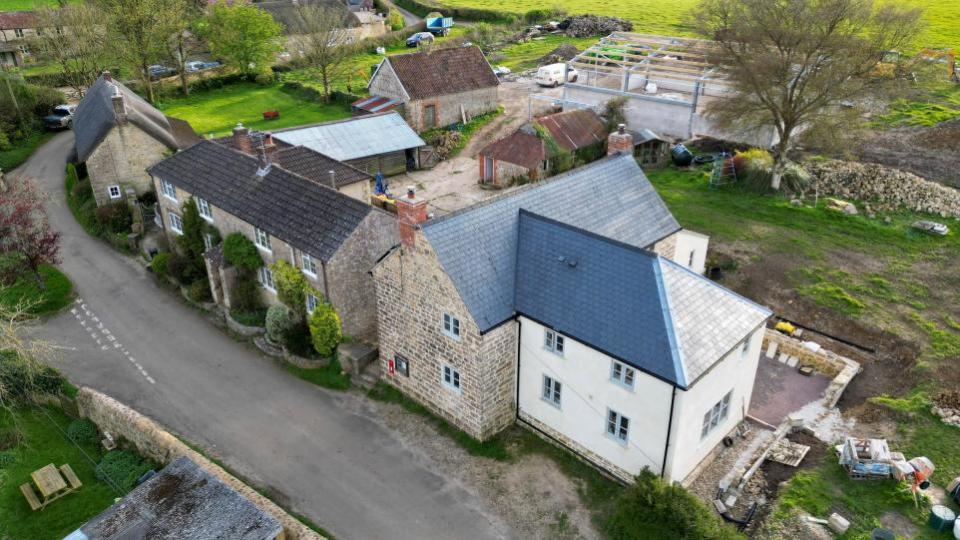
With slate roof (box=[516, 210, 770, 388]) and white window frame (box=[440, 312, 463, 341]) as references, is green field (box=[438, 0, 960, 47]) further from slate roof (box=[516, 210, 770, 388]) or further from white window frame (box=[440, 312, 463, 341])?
white window frame (box=[440, 312, 463, 341])

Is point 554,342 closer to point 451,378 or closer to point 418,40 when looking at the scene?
point 451,378

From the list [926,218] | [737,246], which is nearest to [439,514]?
[737,246]

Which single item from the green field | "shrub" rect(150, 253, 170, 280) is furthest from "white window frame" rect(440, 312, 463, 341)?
the green field

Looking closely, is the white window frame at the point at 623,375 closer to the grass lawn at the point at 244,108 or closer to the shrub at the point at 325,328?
the shrub at the point at 325,328

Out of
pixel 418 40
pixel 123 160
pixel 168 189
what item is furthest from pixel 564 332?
pixel 418 40

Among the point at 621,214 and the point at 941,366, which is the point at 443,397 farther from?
the point at 941,366
